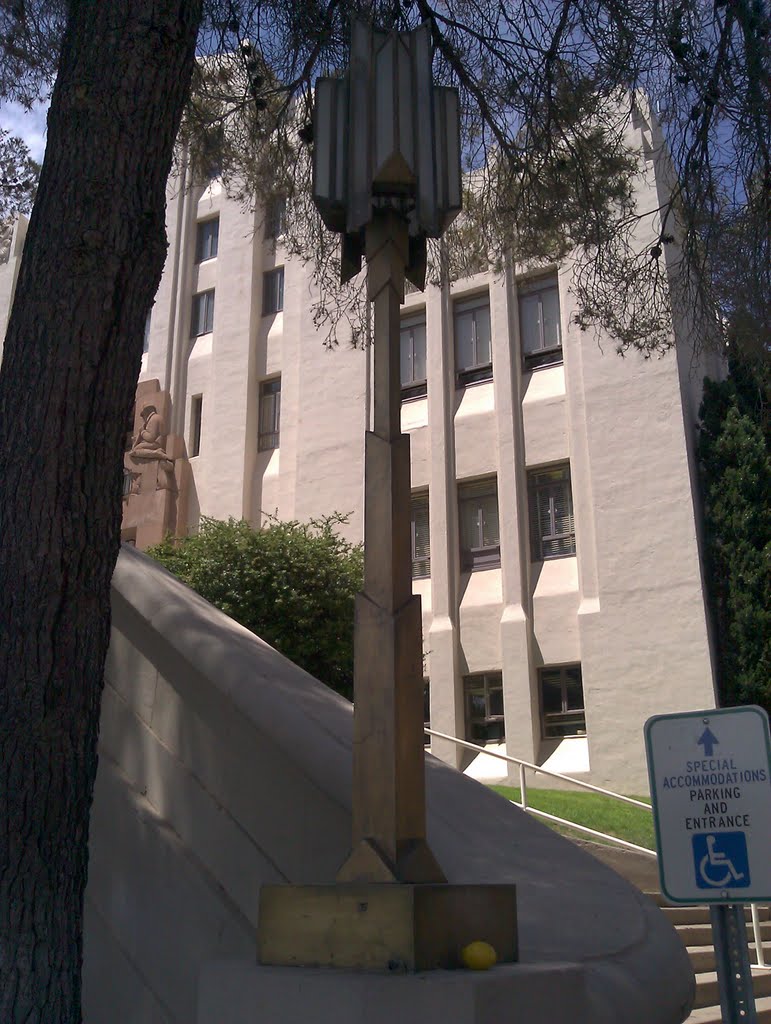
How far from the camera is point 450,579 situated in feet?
58.7

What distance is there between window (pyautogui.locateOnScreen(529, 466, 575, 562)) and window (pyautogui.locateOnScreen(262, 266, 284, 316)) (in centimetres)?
789

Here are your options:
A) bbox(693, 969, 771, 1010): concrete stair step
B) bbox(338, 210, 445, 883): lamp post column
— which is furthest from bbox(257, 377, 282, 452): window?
bbox(338, 210, 445, 883): lamp post column

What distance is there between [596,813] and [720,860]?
1012 centimetres

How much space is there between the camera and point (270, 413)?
21.8m

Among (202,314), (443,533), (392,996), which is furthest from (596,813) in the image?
(202,314)

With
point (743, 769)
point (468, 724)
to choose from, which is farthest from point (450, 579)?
point (743, 769)

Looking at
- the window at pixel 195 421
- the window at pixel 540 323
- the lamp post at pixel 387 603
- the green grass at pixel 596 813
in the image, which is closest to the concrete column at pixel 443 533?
the window at pixel 540 323

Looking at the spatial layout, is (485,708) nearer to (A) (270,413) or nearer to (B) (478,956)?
(A) (270,413)

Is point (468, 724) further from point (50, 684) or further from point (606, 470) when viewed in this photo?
point (50, 684)

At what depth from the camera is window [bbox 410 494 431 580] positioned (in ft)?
60.9

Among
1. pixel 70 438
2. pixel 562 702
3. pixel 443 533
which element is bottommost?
pixel 70 438

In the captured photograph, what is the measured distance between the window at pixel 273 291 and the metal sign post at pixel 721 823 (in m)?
20.4

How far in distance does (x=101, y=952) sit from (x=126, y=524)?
59.7 ft

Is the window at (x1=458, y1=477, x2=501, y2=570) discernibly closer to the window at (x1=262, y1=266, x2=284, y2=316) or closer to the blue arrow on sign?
the window at (x1=262, y1=266, x2=284, y2=316)
